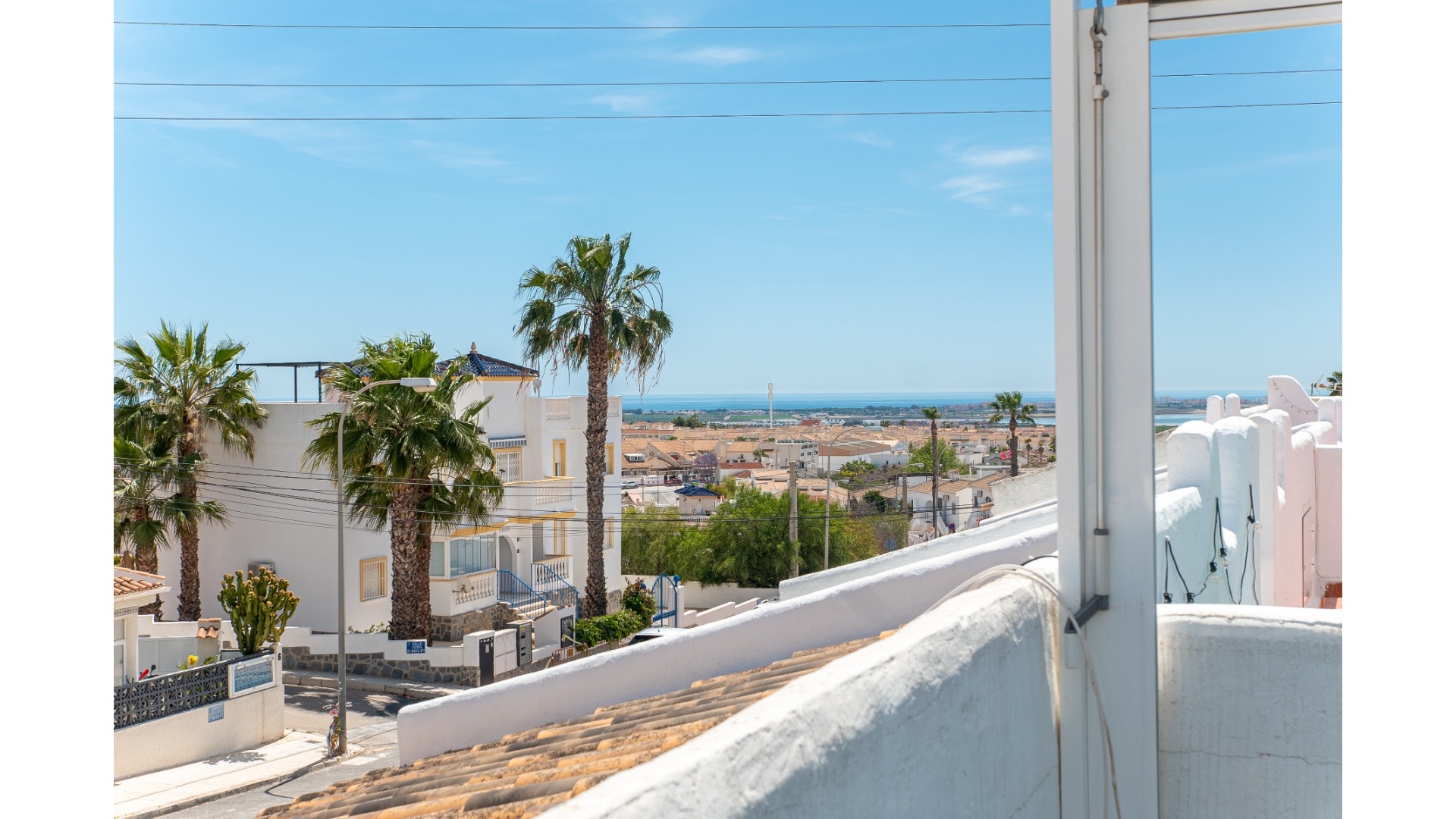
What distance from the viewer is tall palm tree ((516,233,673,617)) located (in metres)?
26.5

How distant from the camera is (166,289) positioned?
138625 mm

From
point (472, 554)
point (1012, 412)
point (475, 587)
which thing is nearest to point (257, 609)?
point (475, 587)

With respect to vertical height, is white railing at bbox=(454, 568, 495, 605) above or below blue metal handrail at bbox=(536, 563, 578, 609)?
above

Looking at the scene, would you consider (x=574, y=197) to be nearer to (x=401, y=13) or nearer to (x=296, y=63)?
(x=401, y=13)

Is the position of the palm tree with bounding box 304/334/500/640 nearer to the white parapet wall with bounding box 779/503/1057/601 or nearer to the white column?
the white parapet wall with bounding box 779/503/1057/601

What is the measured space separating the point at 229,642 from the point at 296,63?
324 feet

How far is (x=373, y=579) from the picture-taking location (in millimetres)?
28812

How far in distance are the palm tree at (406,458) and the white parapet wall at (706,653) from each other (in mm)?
17571

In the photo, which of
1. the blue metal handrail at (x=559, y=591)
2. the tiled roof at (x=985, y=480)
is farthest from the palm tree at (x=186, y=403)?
the tiled roof at (x=985, y=480)

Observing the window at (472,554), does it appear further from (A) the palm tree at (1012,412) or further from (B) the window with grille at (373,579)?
(A) the palm tree at (1012,412)

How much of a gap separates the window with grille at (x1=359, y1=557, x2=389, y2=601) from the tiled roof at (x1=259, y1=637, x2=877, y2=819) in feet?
80.9

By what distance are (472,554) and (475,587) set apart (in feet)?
4.96

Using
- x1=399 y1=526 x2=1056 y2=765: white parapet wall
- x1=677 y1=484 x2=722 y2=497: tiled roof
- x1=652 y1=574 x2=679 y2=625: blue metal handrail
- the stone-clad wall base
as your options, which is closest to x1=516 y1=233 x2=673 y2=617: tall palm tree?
the stone-clad wall base

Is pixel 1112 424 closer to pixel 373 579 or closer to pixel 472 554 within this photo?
pixel 472 554
